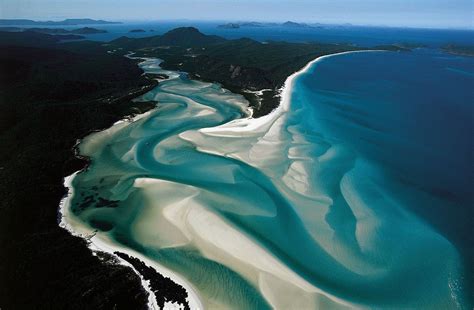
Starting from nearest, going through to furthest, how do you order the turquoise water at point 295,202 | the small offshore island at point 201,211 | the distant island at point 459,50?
the small offshore island at point 201,211, the turquoise water at point 295,202, the distant island at point 459,50

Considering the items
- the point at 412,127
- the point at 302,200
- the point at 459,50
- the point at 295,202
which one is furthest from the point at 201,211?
the point at 459,50

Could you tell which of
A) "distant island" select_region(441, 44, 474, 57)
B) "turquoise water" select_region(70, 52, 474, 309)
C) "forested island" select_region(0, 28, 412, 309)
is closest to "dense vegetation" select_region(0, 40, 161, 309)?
"forested island" select_region(0, 28, 412, 309)

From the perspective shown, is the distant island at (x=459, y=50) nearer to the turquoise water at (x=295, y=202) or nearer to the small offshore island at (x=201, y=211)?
the turquoise water at (x=295, y=202)

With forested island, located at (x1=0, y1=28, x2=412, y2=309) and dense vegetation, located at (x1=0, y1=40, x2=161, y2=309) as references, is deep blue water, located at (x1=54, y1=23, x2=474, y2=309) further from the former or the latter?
forested island, located at (x1=0, y1=28, x2=412, y2=309)

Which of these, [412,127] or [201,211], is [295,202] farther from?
[412,127]

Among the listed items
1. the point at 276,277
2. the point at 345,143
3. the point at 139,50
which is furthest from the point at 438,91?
the point at 139,50

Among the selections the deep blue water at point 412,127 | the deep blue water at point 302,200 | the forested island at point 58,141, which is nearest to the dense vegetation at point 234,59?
the forested island at point 58,141

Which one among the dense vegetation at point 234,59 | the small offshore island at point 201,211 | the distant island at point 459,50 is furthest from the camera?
the distant island at point 459,50
